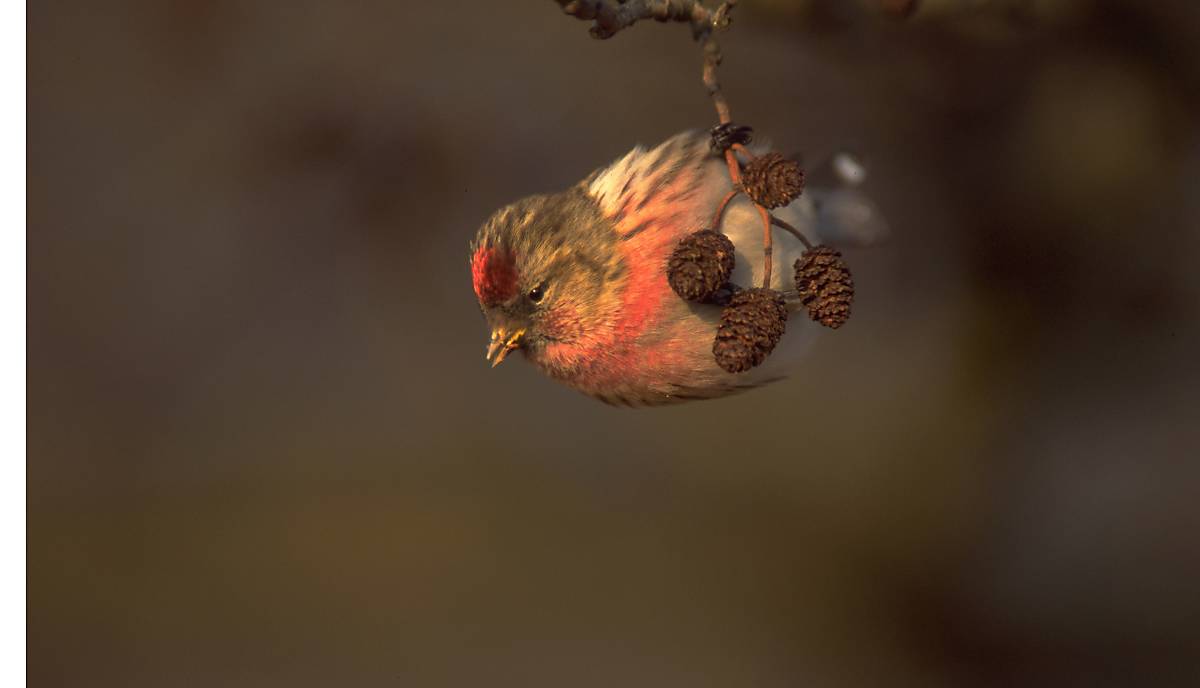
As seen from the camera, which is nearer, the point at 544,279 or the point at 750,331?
the point at 750,331

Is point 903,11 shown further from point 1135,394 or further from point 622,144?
point 1135,394

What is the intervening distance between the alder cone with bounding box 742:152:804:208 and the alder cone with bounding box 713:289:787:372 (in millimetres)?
45

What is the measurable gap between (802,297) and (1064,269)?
0.71 m

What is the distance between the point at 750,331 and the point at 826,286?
44 millimetres

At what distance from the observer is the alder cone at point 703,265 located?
1.79 ft

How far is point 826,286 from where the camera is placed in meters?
0.54

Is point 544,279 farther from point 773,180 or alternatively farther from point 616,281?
point 773,180

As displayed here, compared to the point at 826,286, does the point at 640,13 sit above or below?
above

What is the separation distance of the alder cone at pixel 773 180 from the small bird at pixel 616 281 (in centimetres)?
7

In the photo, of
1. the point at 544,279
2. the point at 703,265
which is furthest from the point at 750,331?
the point at 544,279

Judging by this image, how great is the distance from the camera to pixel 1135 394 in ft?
3.90

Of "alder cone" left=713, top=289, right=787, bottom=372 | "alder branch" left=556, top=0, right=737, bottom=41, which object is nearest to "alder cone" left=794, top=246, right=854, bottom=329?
"alder cone" left=713, top=289, right=787, bottom=372

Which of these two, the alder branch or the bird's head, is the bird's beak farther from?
the alder branch

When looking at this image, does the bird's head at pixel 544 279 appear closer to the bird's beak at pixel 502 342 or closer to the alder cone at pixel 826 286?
the bird's beak at pixel 502 342
